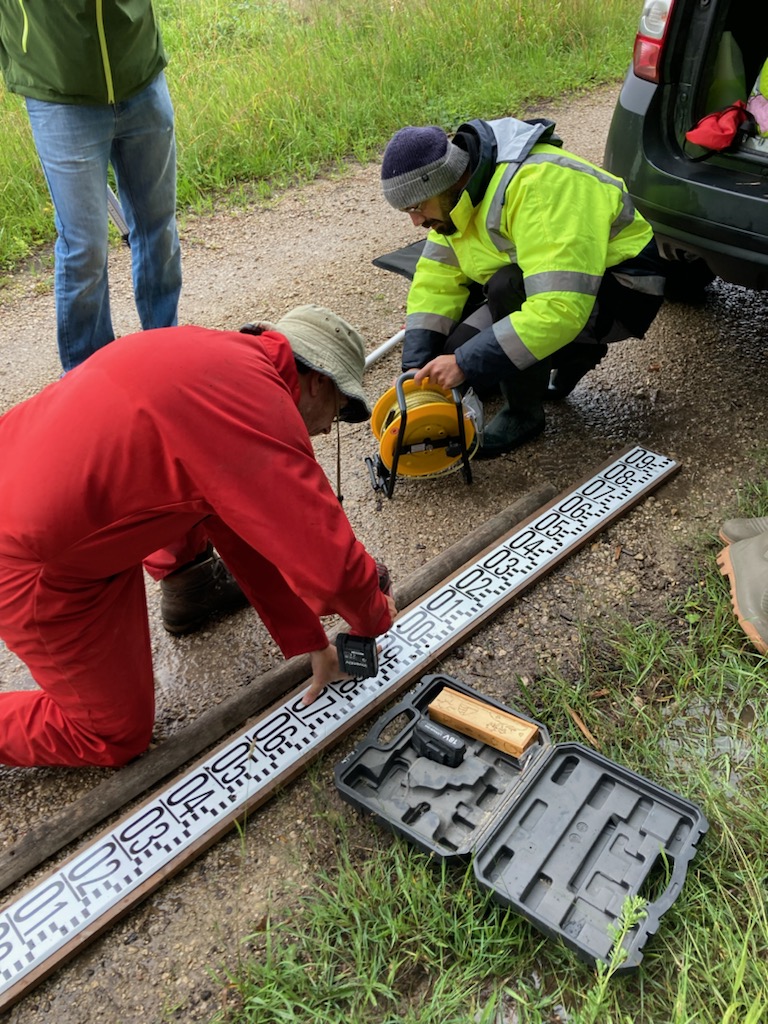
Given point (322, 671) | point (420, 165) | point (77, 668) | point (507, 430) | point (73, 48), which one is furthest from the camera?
point (507, 430)

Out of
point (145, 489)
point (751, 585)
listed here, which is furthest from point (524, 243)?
point (145, 489)

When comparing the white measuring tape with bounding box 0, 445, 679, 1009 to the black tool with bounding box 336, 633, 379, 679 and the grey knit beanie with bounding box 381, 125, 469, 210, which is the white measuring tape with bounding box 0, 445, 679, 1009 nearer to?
the black tool with bounding box 336, 633, 379, 679

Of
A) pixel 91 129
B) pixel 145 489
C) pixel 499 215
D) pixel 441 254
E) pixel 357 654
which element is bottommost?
pixel 357 654

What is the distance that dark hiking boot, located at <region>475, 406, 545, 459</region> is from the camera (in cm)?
334

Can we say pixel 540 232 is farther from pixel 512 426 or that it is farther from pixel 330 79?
pixel 330 79

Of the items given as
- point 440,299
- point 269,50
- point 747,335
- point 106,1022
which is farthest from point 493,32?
point 106,1022

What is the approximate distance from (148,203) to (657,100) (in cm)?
207

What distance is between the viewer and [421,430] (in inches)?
118

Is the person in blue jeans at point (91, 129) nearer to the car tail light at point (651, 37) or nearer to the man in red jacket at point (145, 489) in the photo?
the man in red jacket at point (145, 489)

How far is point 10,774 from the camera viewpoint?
2281 millimetres

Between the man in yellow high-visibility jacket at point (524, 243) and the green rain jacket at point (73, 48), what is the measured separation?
3.70 ft

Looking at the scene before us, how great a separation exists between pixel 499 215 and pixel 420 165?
1.07 ft

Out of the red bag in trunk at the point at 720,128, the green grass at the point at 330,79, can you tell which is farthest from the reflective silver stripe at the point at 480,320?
the green grass at the point at 330,79

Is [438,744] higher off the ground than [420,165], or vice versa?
[420,165]
